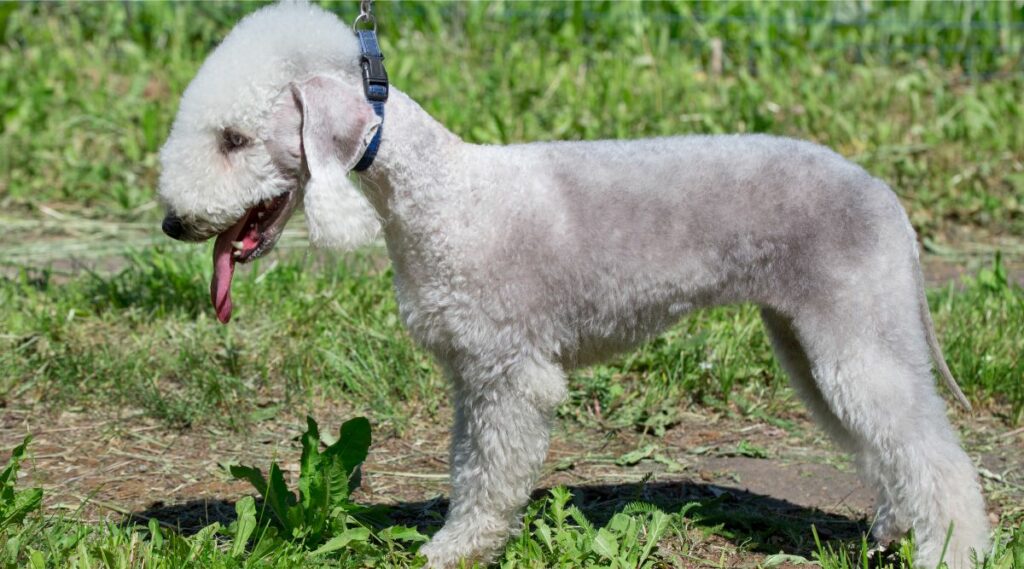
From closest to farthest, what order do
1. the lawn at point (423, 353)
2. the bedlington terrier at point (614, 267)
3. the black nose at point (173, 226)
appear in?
the black nose at point (173, 226) → the bedlington terrier at point (614, 267) → the lawn at point (423, 353)

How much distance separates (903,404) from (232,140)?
1724 mm

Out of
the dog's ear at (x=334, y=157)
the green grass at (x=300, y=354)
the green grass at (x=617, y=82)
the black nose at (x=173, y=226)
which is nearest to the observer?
the dog's ear at (x=334, y=157)

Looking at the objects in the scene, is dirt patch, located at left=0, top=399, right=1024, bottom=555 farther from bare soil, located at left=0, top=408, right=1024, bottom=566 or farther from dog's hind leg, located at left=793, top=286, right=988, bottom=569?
dog's hind leg, located at left=793, top=286, right=988, bottom=569

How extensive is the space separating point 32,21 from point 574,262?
608 centimetres

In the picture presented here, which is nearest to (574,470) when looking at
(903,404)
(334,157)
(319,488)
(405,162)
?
(319,488)

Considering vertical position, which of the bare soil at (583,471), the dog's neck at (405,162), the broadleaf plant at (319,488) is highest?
the dog's neck at (405,162)

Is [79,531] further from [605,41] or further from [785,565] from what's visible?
[605,41]

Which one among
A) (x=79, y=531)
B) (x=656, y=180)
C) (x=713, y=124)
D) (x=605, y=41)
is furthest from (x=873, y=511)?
(x=605, y=41)

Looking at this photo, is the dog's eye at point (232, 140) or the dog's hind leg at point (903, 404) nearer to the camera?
the dog's eye at point (232, 140)

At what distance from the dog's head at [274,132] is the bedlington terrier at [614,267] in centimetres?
2

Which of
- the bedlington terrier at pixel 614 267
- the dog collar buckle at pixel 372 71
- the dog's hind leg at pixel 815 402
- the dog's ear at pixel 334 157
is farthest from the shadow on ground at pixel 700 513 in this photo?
the dog collar buckle at pixel 372 71

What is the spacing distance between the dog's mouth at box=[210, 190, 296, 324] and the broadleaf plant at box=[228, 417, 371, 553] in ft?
1.46

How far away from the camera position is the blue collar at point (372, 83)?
9.28 ft

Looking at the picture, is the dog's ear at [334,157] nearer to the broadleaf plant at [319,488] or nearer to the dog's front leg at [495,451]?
the dog's front leg at [495,451]
